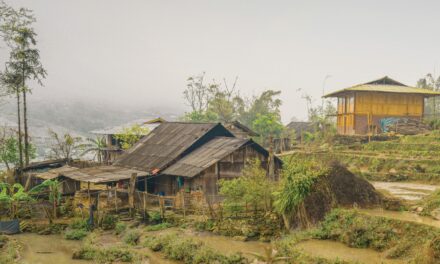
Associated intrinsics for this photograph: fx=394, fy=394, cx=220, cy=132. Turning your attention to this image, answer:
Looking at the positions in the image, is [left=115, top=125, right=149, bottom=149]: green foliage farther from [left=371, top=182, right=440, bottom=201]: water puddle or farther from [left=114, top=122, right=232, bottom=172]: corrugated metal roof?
[left=371, top=182, right=440, bottom=201]: water puddle

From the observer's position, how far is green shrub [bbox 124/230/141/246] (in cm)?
1744

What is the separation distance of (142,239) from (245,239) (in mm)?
4683

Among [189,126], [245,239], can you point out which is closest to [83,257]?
[245,239]

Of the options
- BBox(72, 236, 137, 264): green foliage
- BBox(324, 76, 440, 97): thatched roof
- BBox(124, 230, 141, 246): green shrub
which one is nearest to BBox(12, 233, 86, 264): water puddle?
BBox(72, 236, 137, 264): green foliage

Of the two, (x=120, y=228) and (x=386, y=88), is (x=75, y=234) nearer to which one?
(x=120, y=228)

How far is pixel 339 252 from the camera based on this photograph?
13.2 meters

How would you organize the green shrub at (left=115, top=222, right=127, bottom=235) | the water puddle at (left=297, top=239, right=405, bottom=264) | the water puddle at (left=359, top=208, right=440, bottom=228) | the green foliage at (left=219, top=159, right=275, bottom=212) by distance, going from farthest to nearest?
the green shrub at (left=115, top=222, right=127, bottom=235) < the green foliage at (left=219, top=159, right=275, bottom=212) < the water puddle at (left=359, top=208, right=440, bottom=228) < the water puddle at (left=297, top=239, right=405, bottom=264)

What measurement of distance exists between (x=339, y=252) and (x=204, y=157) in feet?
39.0

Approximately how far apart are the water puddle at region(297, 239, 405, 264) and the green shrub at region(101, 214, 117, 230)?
10.4 meters

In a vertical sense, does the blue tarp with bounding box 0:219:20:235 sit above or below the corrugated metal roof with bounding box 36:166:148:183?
below

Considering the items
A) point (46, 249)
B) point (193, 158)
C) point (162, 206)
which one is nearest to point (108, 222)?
point (162, 206)

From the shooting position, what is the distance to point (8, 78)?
2930cm

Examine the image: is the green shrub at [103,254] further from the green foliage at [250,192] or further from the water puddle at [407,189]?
the water puddle at [407,189]

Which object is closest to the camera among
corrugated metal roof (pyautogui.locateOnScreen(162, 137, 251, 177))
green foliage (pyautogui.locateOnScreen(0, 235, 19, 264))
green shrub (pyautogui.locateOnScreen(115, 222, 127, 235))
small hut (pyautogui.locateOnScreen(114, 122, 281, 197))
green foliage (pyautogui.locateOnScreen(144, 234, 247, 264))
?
green foliage (pyautogui.locateOnScreen(144, 234, 247, 264))
